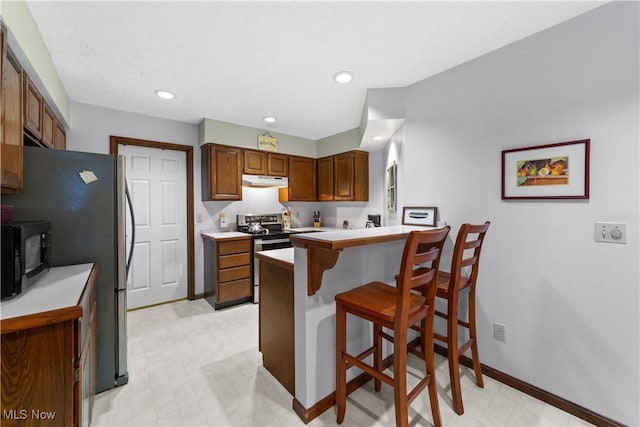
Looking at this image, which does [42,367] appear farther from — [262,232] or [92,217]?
[262,232]

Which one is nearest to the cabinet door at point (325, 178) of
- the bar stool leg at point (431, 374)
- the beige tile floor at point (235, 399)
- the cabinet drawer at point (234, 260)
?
the cabinet drawer at point (234, 260)

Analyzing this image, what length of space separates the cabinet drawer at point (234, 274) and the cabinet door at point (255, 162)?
4.51ft

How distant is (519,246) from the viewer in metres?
1.88

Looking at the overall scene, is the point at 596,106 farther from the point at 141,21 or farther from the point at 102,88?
the point at 102,88

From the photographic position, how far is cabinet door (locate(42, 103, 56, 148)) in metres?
2.11

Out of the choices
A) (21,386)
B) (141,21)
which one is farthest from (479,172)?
(21,386)

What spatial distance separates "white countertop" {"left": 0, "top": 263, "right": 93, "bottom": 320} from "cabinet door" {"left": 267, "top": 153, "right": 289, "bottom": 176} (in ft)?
9.16

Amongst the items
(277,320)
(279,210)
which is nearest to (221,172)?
(279,210)

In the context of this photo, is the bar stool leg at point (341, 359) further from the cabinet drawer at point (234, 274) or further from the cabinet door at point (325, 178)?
the cabinet door at point (325, 178)

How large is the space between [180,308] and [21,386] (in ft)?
8.20

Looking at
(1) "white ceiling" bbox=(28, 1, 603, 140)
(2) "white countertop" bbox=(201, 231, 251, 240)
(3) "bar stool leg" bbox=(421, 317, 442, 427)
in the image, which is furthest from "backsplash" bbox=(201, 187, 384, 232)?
(3) "bar stool leg" bbox=(421, 317, 442, 427)

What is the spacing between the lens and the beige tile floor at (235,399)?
1625mm

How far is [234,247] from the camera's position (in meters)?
3.43

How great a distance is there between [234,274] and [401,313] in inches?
104
